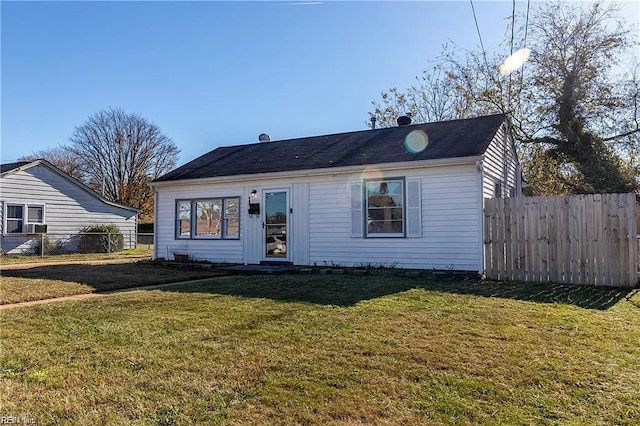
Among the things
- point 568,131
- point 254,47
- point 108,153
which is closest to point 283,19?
point 254,47

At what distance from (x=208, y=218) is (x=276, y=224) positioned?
7.92ft

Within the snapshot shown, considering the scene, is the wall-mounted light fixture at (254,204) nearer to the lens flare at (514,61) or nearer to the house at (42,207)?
the house at (42,207)

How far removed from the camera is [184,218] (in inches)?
511

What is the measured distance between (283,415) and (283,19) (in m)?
9.04

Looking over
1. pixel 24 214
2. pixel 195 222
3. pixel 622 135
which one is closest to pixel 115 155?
pixel 24 214

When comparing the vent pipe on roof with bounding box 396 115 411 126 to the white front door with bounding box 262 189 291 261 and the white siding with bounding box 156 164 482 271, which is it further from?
the white front door with bounding box 262 189 291 261

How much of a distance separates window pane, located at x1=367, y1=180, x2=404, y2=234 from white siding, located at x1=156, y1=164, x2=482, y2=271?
24 cm

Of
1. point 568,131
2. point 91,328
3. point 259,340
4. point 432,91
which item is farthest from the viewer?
point 432,91

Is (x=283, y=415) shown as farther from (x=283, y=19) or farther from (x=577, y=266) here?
(x=283, y=19)

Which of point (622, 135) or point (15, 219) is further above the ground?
point (622, 135)

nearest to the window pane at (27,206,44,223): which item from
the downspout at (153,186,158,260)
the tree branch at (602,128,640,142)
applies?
the downspout at (153,186,158,260)

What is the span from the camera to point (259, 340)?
4.10 m

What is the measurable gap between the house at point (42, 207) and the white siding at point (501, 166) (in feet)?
51.1

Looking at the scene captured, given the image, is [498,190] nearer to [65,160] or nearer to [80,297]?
[80,297]
